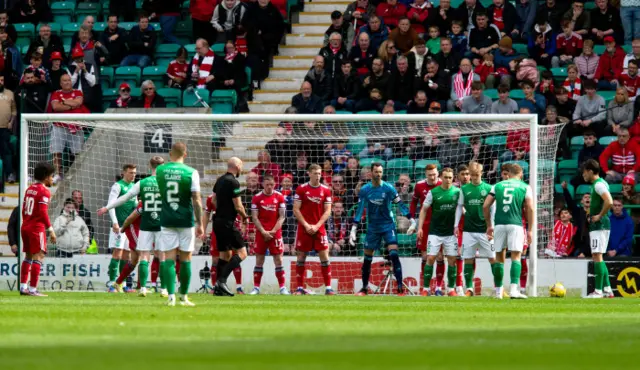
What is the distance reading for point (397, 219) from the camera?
906 inches

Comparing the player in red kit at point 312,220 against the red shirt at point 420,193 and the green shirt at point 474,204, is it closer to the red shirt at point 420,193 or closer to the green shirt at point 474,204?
the red shirt at point 420,193

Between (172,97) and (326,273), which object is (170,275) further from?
(172,97)

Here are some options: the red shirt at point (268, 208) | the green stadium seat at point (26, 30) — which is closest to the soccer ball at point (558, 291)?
the red shirt at point (268, 208)

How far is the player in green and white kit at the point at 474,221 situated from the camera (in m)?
20.1

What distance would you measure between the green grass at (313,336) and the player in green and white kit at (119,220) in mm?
4098

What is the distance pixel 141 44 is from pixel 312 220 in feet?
27.0

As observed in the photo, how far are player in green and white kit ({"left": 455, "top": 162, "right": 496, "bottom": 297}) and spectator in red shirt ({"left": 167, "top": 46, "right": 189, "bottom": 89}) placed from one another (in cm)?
826

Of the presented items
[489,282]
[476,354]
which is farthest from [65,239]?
[476,354]

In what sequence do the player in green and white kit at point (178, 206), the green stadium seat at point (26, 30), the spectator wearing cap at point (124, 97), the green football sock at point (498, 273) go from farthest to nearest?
the green stadium seat at point (26, 30) < the spectator wearing cap at point (124, 97) < the green football sock at point (498, 273) < the player in green and white kit at point (178, 206)

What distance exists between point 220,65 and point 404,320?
14.5 m

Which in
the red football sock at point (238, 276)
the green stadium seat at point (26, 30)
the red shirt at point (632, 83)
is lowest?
the red football sock at point (238, 276)

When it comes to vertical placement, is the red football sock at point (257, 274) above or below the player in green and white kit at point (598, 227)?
below

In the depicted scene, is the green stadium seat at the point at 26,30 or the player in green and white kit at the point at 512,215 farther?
the green stadium seat at the point at 26,30

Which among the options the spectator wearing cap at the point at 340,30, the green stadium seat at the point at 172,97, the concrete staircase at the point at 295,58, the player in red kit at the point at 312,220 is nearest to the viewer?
the player in red kit at the point at 312,220
